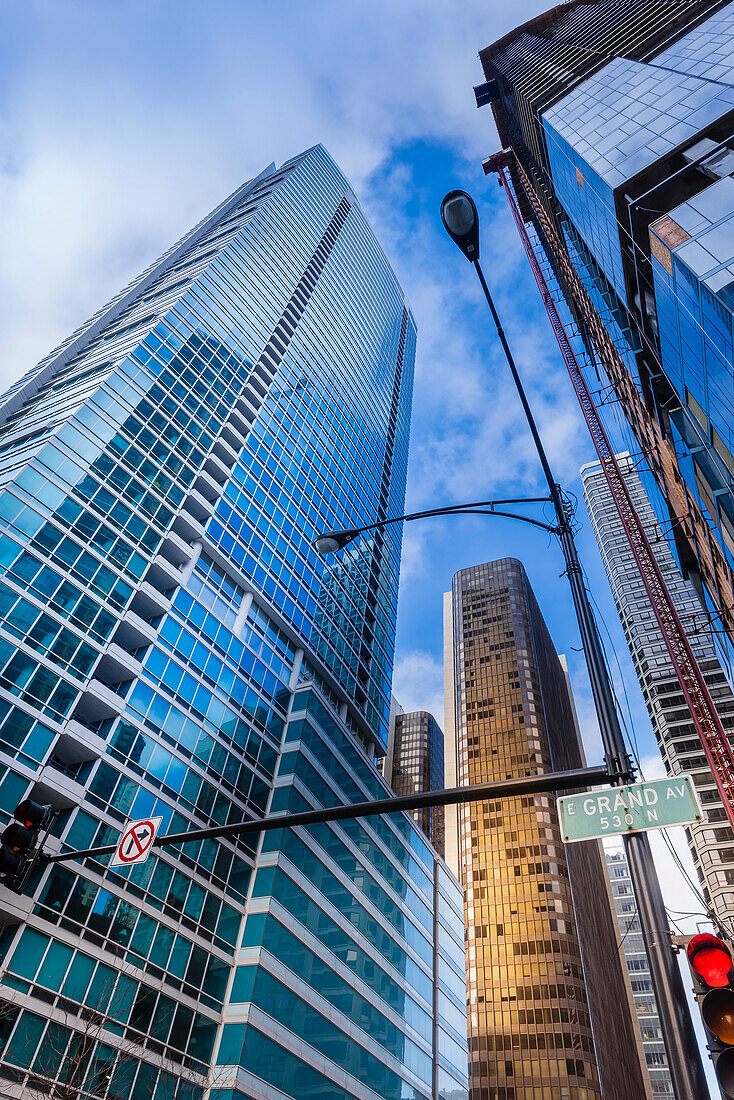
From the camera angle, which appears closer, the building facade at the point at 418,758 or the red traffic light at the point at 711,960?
the red traffic light at the point at 711,960

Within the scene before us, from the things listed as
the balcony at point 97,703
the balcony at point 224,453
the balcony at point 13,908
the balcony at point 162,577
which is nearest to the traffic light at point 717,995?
the balcony at point 13,908

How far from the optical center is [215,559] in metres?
46.2

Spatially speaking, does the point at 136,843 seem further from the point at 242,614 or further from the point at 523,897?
the point at 523,897

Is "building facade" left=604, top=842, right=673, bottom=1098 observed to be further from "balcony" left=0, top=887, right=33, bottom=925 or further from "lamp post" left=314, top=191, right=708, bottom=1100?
"lamp post" left=314, top=191, right=708, bottom=1100

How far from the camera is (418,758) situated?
158 m

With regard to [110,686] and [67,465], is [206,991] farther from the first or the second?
[67,465]

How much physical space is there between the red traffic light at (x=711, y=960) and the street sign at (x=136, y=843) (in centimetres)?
662

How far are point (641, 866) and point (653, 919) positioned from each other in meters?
0.43

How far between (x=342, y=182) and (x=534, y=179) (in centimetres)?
4580

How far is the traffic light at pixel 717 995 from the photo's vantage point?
4.50m

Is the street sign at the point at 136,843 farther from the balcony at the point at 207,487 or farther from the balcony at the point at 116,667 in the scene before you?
the balcony at the point at 207,487

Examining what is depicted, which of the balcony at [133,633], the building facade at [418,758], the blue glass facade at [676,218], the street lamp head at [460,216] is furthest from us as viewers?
the building facade at [418,758]

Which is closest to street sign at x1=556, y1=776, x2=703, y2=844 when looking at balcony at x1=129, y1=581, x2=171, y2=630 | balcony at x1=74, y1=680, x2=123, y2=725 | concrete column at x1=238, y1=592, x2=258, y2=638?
balcony at x1=74, y1=680, x2=123, y2=725

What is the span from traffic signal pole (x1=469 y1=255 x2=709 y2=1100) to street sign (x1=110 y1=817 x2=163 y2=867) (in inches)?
236
